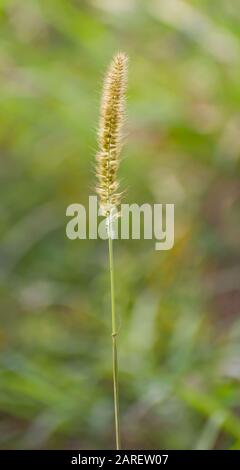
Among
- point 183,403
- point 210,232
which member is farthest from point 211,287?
point 183,403

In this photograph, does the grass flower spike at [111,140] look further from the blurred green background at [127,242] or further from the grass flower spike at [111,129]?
the blurred green background at [127,242]

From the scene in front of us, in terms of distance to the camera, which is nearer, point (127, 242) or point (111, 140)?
point (111, 140)

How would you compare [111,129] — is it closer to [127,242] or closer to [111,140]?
[111,140]

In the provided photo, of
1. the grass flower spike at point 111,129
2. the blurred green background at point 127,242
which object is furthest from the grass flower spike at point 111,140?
the blurred green background at point 127,242

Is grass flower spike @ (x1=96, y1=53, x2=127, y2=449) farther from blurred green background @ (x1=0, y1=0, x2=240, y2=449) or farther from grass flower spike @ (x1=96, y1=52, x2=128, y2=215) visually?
blurred green background @ (x1=0, y1=0, x2=240, y2=449)

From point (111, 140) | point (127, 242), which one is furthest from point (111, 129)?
point (127, 242)

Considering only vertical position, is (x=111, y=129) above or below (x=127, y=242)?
below
